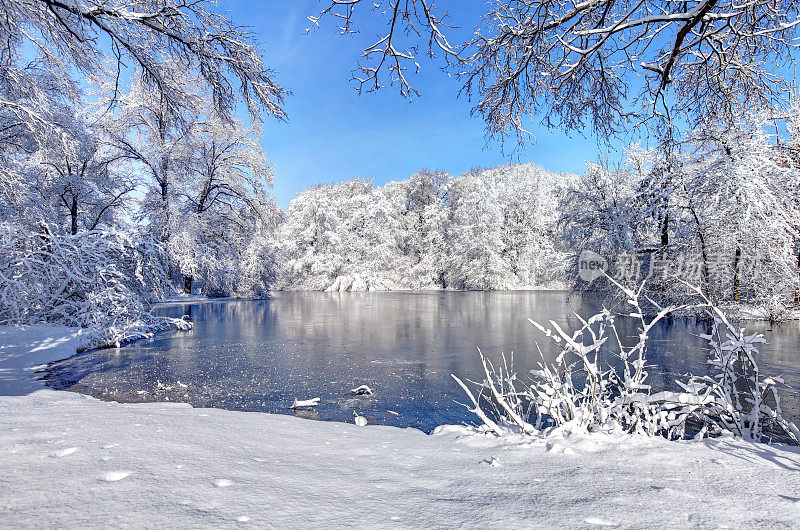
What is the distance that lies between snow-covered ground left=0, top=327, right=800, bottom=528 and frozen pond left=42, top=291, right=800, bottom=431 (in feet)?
6.16

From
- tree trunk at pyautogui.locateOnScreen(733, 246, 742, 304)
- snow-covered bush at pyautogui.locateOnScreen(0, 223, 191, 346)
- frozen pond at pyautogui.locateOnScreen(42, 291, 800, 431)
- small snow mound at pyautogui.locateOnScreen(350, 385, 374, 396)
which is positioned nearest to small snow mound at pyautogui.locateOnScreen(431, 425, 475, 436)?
frozen pond at pyautogui.locateOnScreen(42, 291, 800, 431)

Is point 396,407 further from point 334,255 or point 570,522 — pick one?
point 334,255

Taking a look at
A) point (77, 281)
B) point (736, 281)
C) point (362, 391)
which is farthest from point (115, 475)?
point (736, 281)

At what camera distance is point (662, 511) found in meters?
1.37

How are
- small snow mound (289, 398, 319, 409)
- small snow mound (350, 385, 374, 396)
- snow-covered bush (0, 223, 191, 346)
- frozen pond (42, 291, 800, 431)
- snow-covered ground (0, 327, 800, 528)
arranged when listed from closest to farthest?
1. snow-covered ground (0, 327, 800, 528)
2. small snow mound (289, 398, 319, 409)
3. frozen pond (42, 291, 800, 431)
4. small snow mound (350, 385, 374, 396)
5. snow-covered bush (0, 223, 191, 346)

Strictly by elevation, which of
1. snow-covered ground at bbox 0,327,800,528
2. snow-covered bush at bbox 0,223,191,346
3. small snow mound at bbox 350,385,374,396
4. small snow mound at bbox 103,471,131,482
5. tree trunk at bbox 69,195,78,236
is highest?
tree trunk at bbox 69,195,78,236

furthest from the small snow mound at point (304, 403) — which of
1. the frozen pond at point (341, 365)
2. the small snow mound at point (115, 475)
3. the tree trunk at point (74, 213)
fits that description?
the tree trunk at point (74, 213)

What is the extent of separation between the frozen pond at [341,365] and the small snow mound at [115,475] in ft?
8.88

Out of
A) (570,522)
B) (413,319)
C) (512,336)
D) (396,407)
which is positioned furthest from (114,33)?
(413,319)

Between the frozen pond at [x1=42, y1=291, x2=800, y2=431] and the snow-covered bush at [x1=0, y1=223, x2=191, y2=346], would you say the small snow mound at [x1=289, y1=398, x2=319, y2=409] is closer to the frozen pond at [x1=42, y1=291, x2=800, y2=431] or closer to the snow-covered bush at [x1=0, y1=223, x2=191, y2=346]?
the frozen pond at [x1=42, y1=291, x2=800, y2=431]

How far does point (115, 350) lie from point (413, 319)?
8.23 m

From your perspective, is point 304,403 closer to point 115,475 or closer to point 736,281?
point 115,475

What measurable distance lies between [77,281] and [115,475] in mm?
8964

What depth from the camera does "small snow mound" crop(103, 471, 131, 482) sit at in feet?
4.69
